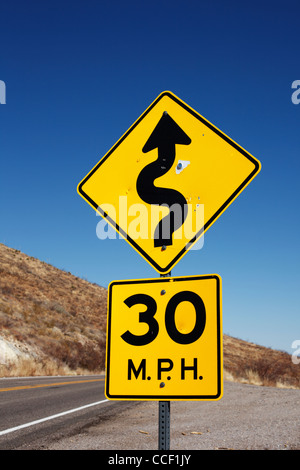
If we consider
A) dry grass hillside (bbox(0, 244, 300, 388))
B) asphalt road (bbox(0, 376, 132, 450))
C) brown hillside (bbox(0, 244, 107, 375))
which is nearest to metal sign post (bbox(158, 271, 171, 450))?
asphalt road (bbox(0, 376, 132, 450))

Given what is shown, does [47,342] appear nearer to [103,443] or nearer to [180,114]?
[103,443]

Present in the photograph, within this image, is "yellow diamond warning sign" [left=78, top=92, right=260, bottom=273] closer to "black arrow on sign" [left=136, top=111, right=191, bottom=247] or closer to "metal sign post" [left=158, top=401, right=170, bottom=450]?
"black arrow on sign" [left=136, top=111, right=191, bottom=247]

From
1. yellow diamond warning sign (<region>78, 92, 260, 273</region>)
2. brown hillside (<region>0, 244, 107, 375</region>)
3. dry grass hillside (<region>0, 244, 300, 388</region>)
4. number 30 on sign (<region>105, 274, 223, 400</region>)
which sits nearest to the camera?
number 30 on sign (<region>105, 274, 223, 400</region>)

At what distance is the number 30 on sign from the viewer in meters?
2.43

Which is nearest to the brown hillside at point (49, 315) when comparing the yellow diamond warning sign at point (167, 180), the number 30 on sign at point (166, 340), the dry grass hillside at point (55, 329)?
the dry grass hillside at point (55, 329)

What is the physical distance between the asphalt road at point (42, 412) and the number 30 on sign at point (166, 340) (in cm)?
408

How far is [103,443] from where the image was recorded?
6035 mm

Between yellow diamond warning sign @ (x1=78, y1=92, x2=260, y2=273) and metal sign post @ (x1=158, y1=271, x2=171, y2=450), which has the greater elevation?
yellow diamond warning sign @ (x1=78, y1=92, x2=260, y2=273)

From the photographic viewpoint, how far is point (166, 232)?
278cm

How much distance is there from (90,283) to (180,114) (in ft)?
198

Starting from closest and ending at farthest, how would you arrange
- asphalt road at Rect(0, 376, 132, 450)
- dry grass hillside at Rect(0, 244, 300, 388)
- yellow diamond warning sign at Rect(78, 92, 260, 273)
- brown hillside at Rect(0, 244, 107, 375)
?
yellow diamond warning sign at Rect(78, 92, 260, 273) → asphalt road at Rect(0, 376, 132, 450) → dry grass hillside at Rect(0, 244, 300, 388) → brown hillside at Rect(0, 244, 107, 375)

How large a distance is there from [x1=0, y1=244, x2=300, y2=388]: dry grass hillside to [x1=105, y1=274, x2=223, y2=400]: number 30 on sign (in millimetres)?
18148

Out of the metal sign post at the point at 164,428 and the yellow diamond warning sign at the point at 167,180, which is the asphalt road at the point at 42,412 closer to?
the metal sign post at the point at 164,428

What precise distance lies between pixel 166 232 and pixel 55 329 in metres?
32.7
